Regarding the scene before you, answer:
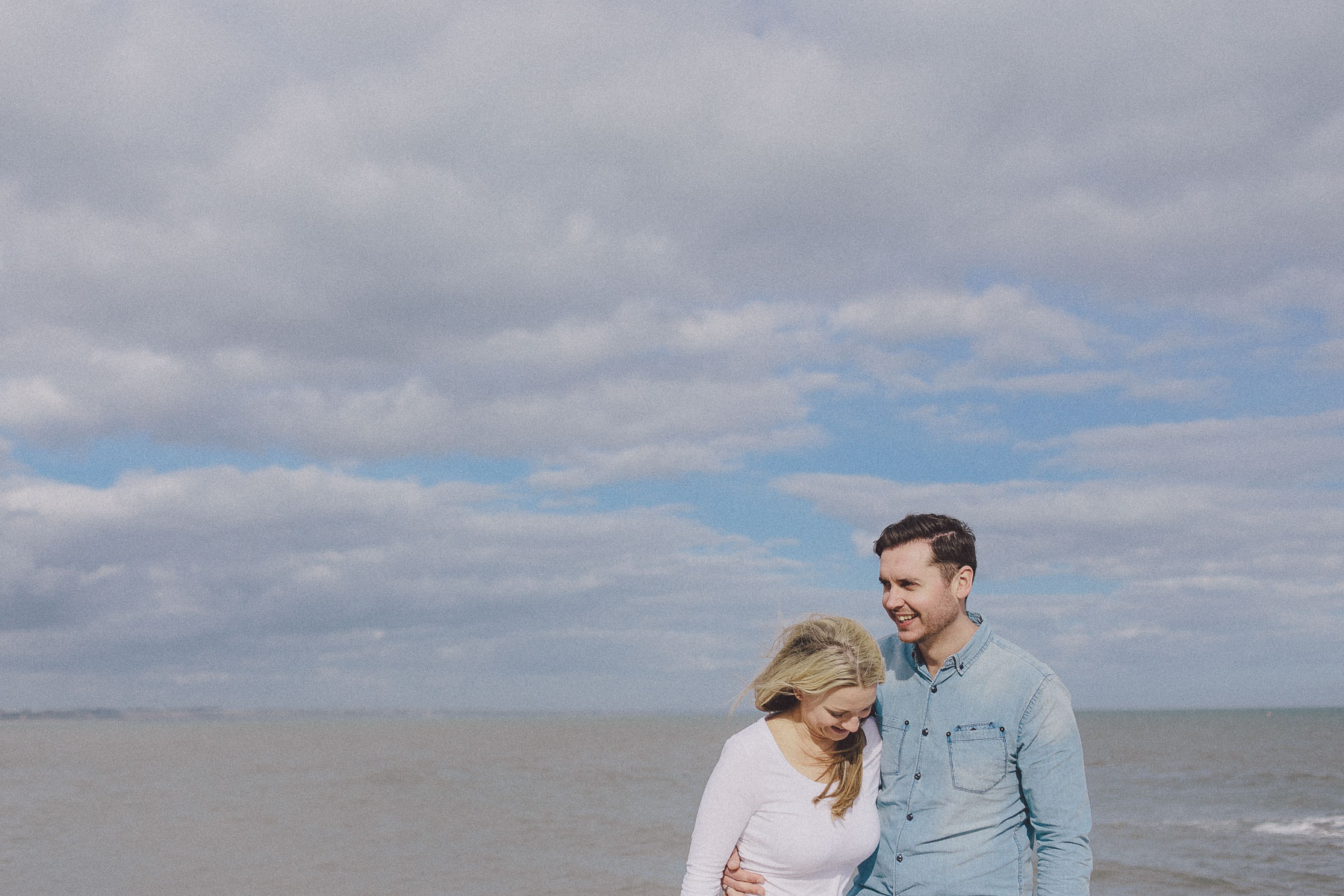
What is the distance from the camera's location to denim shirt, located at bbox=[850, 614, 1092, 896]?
12.5ft

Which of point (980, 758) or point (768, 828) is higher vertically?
point (980, 758)

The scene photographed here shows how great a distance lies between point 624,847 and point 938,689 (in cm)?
1475

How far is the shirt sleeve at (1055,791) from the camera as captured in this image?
3.77 meters

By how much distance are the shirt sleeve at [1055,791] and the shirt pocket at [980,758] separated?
7 cm

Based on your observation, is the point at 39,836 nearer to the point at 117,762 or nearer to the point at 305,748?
the point at 117,762

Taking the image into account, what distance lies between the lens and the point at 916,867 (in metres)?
3.86

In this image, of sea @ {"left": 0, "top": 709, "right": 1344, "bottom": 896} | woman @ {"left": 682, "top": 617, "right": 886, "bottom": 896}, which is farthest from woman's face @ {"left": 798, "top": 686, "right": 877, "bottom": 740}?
sea @ {"left": 0, "top": 709, "right": 1344, "bottom": 896}

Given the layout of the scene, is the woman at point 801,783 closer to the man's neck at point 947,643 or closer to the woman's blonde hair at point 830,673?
the woman's blonde hair at point 830,673

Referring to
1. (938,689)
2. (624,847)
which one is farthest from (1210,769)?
(938,689)

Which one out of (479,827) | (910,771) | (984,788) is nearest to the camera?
(984,788)

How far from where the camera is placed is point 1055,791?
3822 millimetres

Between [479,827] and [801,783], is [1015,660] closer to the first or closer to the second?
[801,783]

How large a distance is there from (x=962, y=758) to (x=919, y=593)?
0.62 metres

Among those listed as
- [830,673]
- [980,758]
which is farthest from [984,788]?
[830,673]
